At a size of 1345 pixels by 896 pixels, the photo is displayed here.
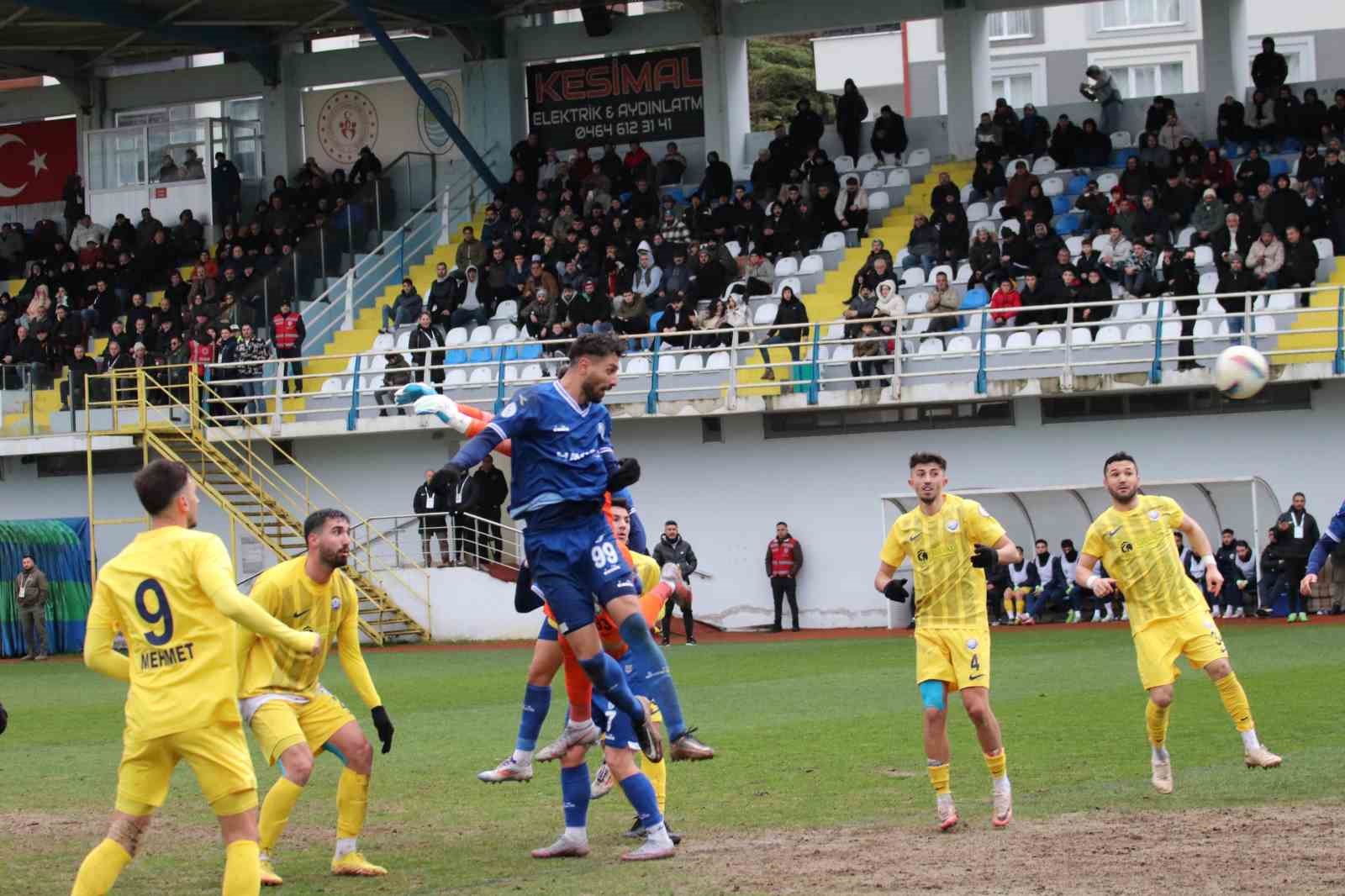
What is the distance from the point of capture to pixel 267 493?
31.1 metres

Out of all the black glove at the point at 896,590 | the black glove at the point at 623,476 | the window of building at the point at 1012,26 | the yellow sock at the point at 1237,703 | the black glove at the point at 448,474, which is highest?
the window of building at the point at 1012,26

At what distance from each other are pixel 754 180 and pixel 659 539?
7.75m

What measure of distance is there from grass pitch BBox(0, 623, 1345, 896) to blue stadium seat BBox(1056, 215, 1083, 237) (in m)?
11.3

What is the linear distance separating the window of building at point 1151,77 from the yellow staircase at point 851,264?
1741 cm

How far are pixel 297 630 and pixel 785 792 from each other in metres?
3.79

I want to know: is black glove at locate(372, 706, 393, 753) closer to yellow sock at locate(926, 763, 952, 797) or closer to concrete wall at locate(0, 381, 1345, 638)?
yellow sock at locate(926, 763, 952, 797)

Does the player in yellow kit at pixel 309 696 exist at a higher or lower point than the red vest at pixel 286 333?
lower

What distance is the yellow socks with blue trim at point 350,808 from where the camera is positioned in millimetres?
9686

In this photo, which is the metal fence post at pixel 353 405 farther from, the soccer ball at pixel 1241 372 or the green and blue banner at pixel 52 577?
the soccer ball at pixel 1241 372

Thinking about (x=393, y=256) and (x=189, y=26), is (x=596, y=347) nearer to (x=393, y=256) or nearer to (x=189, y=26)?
(x=393, y=256)

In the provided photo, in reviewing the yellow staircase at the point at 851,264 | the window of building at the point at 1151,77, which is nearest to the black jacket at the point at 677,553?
the yellow staircase at the point at 851,264

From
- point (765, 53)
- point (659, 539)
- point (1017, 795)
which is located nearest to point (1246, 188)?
point (659, 539)

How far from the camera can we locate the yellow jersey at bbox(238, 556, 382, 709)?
9562 millimetres

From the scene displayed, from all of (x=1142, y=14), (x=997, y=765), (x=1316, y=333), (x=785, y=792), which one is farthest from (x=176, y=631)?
(x=1142, y=14)
